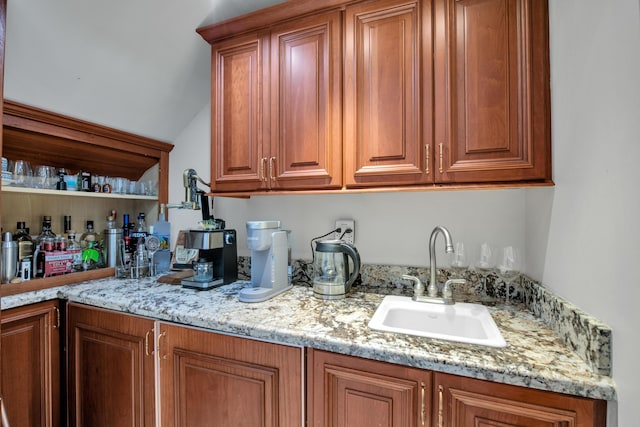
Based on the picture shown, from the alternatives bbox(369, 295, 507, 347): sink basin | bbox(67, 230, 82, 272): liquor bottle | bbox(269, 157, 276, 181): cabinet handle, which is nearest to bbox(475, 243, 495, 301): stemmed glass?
bbox(369, 295, 507, 347): sink basin

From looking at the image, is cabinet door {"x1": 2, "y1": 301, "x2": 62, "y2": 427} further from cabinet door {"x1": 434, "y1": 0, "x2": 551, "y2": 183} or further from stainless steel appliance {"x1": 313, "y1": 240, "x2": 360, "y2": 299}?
cabinet door {"x1": 434, "y1": 0, "x2": 551, "y2": 183}

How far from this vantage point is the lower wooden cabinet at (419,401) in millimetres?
661

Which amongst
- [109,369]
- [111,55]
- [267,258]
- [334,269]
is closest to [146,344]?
[109,369]

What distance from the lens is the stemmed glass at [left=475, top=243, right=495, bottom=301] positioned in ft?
4.00

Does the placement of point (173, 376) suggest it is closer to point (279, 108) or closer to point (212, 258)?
point (212, 258)

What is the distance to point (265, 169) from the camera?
1338 millimetres

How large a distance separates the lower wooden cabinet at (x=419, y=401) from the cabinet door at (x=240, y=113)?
0.85 m

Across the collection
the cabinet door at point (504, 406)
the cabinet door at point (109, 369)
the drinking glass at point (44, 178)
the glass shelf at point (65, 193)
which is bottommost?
the cabinet door at point (109, 369)

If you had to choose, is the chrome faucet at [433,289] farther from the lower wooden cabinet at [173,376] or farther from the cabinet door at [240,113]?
the cabinet door at [240,113]

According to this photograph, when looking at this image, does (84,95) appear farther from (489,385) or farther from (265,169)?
(489,385)

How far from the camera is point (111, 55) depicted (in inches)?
54.1

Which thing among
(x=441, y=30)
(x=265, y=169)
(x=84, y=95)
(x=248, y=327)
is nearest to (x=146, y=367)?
(x=248, y=327)

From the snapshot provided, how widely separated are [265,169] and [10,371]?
137cm

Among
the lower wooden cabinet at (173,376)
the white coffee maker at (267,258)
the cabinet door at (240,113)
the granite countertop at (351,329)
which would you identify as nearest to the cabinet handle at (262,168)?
the cabinet door at (240,113)
